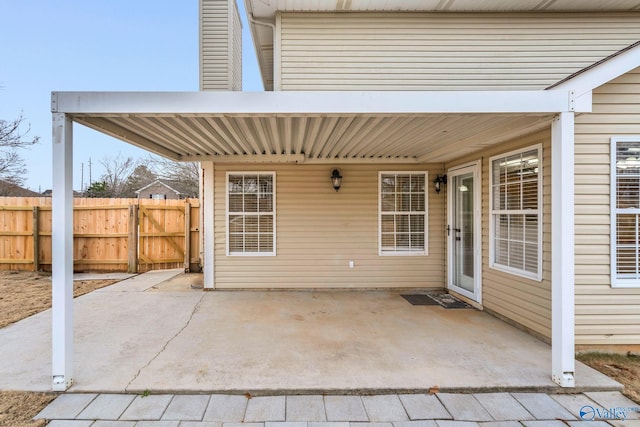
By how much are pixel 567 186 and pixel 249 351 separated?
10.8 ft

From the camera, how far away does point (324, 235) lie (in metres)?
5.62

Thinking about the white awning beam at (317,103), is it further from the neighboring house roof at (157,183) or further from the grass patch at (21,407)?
the neighboring house roof at (157,183)

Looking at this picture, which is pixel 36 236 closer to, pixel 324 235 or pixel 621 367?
pixel 324 235


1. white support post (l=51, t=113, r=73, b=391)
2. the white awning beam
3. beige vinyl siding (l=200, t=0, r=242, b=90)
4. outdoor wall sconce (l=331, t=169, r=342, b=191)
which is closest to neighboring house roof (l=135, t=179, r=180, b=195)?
beige vinyl siding (l=200, t=0, r=242, b=90)

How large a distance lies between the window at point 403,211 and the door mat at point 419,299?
79cm

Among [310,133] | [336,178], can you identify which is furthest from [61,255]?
[336,178]

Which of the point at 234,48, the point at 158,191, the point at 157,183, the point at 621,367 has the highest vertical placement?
the point at 234,48

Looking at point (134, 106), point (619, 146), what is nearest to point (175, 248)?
point (134, 106)

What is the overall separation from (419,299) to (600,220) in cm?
264

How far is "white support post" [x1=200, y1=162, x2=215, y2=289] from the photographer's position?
18.2 feet

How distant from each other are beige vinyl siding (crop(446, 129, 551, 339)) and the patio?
191 millimetres

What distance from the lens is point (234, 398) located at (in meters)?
2.43

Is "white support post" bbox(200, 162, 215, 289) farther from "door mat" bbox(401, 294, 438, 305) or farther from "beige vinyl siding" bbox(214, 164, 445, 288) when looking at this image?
"door mat" bbox(401, 294, 438, 305)

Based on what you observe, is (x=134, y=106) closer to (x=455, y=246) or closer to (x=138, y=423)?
(x=138, y=423)
